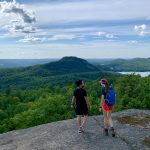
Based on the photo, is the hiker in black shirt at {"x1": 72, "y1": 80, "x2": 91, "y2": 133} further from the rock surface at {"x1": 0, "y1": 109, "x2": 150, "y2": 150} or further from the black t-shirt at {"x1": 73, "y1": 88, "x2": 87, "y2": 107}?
the rock surface at {"x1": 0, "y1": 109, "x2": 150, "y2": 150}

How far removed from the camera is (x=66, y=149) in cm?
2139

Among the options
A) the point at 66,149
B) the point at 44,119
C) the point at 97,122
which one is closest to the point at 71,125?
the point at 97,122

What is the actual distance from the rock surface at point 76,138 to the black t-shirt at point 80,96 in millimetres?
2036

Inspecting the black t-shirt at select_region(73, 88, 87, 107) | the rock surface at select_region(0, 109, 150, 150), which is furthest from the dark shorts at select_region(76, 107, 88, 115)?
the rock surface at select_region(0, 109, 150, 150)

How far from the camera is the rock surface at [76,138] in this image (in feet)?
71.3

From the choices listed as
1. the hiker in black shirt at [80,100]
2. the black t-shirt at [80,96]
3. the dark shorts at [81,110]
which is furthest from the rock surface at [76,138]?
the black t-shirt at [80,96]

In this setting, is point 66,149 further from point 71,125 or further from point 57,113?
point 57,113

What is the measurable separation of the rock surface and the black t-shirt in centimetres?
204

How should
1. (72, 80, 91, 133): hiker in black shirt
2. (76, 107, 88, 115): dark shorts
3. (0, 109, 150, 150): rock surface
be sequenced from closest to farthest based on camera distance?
(0, 109, 150, 150): rock surface
(72, 80, 91, 133): hiker in black shirt
(76, 107, 88, 115): dark shorts

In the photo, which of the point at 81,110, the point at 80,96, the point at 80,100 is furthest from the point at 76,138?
A: the point at 80,96

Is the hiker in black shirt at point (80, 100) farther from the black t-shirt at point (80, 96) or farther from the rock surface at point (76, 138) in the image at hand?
the rock surface at point (76, 138)

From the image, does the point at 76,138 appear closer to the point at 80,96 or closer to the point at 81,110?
the point at 81,110

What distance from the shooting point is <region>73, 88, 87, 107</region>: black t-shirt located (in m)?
23.1

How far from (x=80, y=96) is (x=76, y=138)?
2595 millimetres
